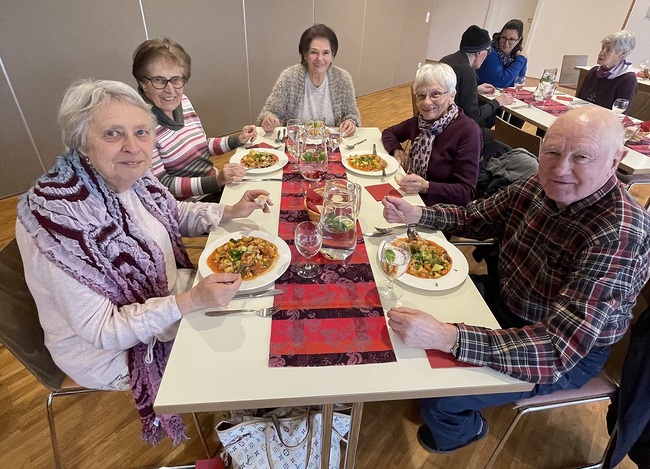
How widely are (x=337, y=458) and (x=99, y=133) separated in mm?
1388

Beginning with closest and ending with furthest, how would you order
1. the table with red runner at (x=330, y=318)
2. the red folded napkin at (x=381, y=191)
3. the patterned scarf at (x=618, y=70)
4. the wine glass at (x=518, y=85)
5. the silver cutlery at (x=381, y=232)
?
the table with red runner at (x=330, y=318), the silver cutlery at (x=381, y=232), the red folded napkin at (x=381, y=191), the patterned scarf at (x=618, y=70), the wine glass at (x=518, y=85)

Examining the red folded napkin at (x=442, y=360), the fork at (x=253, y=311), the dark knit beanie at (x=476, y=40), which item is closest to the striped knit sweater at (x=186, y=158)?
the fork at (x=253, y=311)

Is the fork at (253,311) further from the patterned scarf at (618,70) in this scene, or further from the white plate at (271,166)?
the patterned scarf at (618,70)

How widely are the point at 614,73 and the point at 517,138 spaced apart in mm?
2047

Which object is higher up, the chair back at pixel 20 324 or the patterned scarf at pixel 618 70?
the patterned scarf at pixel 618 70

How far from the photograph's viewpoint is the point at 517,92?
12.3ft

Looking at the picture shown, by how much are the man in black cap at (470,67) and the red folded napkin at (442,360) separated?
2.43 m

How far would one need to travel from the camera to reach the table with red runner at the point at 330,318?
977mm

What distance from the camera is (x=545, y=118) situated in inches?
121

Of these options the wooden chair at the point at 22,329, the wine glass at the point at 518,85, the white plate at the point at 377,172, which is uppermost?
the wine glass at the point at 518,85

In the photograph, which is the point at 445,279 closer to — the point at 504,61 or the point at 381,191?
the point at 381,191

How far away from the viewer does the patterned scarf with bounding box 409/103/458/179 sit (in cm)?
200

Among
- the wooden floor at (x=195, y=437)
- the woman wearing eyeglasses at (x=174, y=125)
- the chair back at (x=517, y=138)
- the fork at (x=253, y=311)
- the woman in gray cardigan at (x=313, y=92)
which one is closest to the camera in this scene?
the fork at (x=253, y=311)

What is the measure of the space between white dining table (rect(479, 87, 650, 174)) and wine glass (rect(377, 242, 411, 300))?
173 centimetres
